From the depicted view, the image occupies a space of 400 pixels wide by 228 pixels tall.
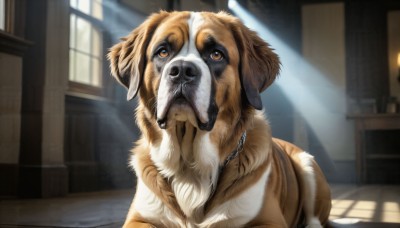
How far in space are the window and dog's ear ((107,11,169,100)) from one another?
2.42 metres

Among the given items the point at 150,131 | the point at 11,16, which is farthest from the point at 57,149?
the point at 150,131

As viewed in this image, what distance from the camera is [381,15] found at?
6.17 m

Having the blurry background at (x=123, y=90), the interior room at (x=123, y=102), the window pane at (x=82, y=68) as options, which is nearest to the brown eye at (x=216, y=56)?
the interior room at (x=123, y=102)

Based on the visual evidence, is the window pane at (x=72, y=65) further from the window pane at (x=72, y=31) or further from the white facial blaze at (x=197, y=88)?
the white facial blaze at (x=197, y=88)

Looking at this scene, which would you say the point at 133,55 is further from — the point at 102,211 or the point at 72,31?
the point at 72,31

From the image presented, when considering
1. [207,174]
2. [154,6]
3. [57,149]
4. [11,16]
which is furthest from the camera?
[154,6]

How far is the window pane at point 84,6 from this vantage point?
13.9ft

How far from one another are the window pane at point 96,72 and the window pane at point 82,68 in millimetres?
78

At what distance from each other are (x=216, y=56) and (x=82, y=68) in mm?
2971

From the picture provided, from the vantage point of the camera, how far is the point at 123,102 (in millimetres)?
4832

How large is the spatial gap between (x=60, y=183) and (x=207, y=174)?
2598 mm

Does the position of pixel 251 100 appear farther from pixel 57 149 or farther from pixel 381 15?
pixel 381 15

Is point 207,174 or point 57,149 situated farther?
point 57,149

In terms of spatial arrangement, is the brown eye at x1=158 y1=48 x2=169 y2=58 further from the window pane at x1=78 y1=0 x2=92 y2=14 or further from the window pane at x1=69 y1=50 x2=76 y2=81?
the window pane at x1=78 y1=0 x2=92 y2=14
